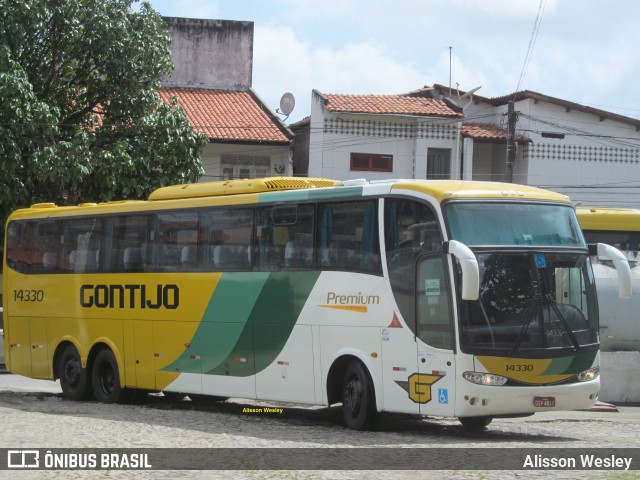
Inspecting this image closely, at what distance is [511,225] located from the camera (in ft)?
45.1

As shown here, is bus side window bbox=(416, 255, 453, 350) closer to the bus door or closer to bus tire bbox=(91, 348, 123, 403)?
the bus door

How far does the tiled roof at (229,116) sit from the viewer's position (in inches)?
1553

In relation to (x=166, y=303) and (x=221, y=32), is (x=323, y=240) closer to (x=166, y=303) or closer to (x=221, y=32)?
(x=166, y=303)

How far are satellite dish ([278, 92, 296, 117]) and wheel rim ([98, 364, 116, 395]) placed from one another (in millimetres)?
24150

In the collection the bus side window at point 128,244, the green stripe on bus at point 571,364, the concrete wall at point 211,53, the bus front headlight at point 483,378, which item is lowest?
the bus front headlight at point 483,378

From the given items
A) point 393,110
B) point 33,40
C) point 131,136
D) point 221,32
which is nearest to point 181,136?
point 131,136

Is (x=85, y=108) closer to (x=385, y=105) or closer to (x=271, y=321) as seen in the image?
(x=385, y=105)

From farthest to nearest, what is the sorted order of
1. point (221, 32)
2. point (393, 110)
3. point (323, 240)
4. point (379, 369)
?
point (221, 32) → point (393, 110) → point (323, 240) → point (379, 369)

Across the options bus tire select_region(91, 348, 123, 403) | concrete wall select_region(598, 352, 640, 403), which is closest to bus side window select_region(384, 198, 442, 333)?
bus tire select_region(91, 348, 123, 403)

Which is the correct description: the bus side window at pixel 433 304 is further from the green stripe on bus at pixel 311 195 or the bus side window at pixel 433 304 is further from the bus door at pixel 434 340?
the green stripe on bus at pixel 311 195

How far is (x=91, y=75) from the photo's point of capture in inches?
1222

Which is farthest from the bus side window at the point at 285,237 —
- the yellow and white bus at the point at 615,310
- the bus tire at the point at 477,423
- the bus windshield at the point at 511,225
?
the yellow and white bus at the point at 615,310

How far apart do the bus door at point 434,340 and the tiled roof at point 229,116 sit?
26070mm

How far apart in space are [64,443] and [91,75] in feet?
68.1
